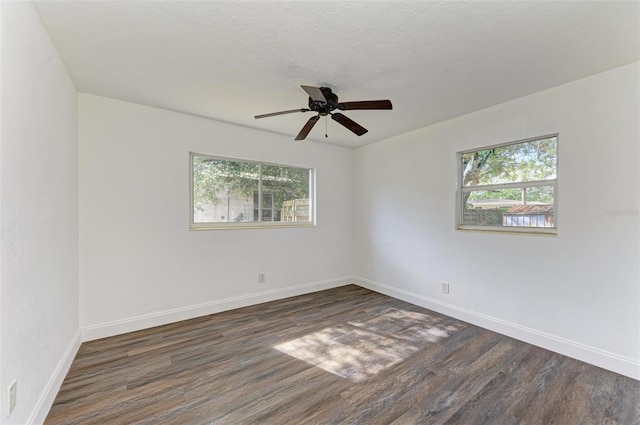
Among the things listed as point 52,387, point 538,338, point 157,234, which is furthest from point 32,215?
point 538,338

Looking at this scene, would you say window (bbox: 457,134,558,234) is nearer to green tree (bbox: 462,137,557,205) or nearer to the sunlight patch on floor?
green tree (bbox: 462,137,557,205)

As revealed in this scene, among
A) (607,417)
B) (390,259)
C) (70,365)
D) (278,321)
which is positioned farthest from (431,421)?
(70,365)

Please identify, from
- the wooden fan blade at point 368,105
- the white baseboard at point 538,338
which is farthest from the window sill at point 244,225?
the wooden fan blade at point 368,105

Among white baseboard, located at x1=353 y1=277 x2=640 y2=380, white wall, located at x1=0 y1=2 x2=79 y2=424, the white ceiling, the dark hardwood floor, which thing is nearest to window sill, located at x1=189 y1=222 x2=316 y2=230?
the dark hardwood floor

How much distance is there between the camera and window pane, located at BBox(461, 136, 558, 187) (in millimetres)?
2645

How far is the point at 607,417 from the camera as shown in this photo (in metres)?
1.71

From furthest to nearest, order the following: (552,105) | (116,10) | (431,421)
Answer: (552,105), (431,421), (116,10)

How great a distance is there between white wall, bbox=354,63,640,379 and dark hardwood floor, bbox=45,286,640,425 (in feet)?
0.89

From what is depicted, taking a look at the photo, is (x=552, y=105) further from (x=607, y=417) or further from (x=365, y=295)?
(x=365, y=295)

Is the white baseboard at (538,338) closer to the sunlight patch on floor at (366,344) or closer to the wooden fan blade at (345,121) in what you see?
the sunlight patch on floor at (366,344)

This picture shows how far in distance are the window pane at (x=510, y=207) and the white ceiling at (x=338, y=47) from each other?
101 centimetres

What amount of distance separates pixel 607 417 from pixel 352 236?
3.48m

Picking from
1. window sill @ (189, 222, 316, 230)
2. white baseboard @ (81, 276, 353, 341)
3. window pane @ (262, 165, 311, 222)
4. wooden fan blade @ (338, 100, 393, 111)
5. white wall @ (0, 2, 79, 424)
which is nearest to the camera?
white wall @ (0, 2, 79, 424)

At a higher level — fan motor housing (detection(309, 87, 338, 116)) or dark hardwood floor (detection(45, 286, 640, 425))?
fan motor housing (detection(309, 87, 338, 116))
